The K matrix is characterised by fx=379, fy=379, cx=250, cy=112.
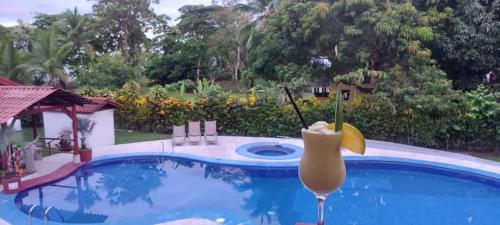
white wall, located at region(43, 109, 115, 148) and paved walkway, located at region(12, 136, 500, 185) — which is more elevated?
white wall, located at region(43, 109, 115, 148)

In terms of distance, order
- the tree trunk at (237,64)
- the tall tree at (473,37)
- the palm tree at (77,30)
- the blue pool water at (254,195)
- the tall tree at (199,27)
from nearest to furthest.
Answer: the blue pool water at (254,195) → the tall tree at (473,37) → the palm tree at (77,30) → the tree trunk at (237,64) → the tall tree at (199,27)

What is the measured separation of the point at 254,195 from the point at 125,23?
74.7 feet

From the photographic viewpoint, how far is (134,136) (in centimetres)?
1402

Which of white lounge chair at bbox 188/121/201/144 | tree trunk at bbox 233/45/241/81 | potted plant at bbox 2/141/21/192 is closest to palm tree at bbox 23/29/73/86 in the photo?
white lounge chair at bbox 188/121/201/144

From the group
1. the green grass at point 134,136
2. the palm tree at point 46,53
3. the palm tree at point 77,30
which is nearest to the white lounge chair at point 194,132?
the green grass at point 134,136

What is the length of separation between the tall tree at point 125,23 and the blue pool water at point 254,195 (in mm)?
18845

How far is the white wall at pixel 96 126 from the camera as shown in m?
12.1

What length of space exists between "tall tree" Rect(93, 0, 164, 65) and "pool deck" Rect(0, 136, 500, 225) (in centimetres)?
1716

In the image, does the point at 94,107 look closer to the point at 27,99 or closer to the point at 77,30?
the point at 27,99

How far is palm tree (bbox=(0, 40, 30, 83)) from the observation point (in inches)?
576

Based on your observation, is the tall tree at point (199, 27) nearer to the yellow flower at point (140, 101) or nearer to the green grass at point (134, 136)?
the yellow flower at point (140, 101)

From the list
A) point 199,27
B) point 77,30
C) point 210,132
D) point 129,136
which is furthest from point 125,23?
point 210,132

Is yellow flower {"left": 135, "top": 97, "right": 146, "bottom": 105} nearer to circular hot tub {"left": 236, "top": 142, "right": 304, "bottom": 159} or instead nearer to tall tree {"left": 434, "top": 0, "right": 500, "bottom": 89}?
circular hot tub {"left": 236, "top": 142, "right": 304, "bottom": 159}

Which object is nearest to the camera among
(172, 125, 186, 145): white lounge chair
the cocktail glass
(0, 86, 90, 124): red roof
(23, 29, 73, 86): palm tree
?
the cocktail glass
